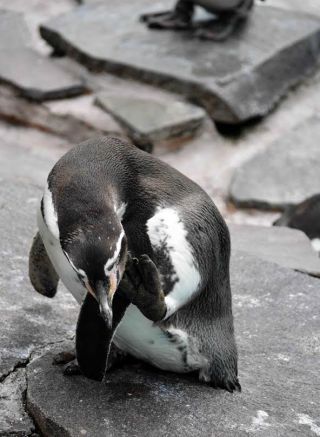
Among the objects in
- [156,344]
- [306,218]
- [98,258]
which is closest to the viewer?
[98,258]

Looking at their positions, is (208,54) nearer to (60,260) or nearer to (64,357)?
(64,357)

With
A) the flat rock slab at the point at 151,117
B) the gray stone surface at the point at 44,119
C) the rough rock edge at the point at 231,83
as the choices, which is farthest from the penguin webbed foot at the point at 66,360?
the rough rock edge at the point at 231,83

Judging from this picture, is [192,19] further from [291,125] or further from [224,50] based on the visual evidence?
[291,125]

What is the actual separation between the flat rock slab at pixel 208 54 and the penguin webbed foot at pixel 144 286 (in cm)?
282

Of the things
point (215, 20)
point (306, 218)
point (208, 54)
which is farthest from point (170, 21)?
point (306, 218)

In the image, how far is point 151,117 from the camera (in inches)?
188

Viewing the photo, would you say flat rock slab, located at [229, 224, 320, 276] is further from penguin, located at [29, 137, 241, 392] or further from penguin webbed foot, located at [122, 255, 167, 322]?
penguin webbed foot, located at [122, 255, 167, 322]

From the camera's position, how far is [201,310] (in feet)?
8.00

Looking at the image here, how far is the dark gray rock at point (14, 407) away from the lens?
2.35 meters

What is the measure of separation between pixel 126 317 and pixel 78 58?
10.5 feet

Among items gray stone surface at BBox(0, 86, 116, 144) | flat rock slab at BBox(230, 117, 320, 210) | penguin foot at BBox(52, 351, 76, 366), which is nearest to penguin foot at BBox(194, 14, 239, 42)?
flat rock slab at BBox(230, 117, 320, 210)

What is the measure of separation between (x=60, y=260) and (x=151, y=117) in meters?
2.61

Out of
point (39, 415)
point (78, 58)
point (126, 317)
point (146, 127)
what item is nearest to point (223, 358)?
point (126, 317)

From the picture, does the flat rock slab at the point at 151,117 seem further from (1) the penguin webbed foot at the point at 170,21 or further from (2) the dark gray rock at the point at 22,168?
(1) the penguin webbed foot at the point at 170,21
